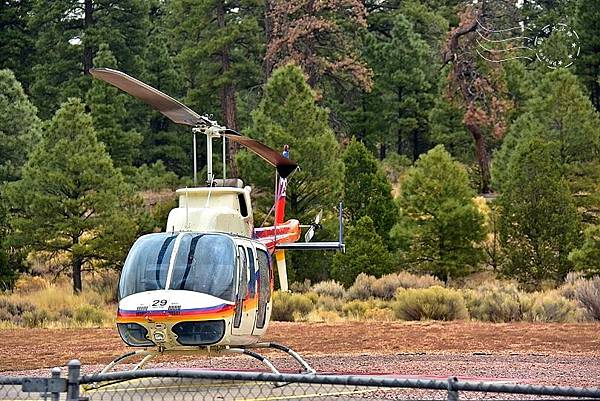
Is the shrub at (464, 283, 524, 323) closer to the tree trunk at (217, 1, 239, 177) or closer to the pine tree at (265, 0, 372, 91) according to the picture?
the pine tree at (265, 0, 372, 91)

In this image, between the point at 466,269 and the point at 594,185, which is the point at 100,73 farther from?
the point at 594,185

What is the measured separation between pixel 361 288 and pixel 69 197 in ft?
30.1

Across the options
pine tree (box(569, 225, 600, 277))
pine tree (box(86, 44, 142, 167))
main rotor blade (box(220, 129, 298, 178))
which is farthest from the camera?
pine tree (box(86, 44, 142, 167))

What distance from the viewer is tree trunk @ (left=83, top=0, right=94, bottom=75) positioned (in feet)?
172

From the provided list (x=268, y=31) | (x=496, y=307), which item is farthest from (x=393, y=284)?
(x=268, y=31)

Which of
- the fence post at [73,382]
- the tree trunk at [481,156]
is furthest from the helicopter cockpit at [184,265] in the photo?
the tree trunk at [481,156]

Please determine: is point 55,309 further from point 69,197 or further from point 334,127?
point 334,127

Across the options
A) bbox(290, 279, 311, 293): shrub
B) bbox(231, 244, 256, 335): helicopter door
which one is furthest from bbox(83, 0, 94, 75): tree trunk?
bbox(231, 244, 256, 335): helicopter door

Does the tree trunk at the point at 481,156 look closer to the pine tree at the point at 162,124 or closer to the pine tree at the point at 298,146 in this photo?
the pine tree at the point at 162,124

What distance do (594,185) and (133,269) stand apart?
1027 inches

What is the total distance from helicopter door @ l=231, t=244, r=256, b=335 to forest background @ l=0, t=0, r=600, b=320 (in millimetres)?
17375

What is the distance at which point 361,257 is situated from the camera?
32.9 meters

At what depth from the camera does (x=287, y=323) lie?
982 inches

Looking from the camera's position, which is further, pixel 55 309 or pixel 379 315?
pixel 55 309
